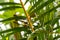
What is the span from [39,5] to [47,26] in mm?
105

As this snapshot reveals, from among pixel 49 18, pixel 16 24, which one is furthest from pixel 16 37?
pixel 49 18

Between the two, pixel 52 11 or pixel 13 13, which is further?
pixel 13 13

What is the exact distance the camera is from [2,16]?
101cm

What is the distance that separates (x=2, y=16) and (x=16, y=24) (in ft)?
0.36

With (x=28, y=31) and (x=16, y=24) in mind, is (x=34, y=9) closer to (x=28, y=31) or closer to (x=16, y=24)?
(x=28, y=31)

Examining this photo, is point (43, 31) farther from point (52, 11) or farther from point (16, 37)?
point (16, 37)

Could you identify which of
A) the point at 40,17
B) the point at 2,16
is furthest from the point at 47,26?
the point at 2,16

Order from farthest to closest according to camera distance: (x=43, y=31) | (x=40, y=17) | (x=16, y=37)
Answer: (x=16, y=37), (x=40, y=17), (x=43, y=31)

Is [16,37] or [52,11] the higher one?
[52,11]

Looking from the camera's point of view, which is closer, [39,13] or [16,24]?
[39,13]

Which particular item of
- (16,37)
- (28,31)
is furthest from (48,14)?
(16,37)

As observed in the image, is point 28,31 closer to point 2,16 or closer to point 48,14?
point 48,14

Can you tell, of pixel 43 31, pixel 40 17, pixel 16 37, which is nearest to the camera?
pixel 43 31

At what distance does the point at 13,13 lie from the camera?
973 millimetres
